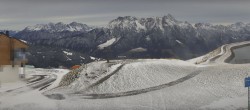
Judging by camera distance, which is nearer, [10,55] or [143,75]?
[143,75]

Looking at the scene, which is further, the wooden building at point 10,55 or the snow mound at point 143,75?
the wooden building at point 10,55

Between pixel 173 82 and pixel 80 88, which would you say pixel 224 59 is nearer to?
pixel 173 82

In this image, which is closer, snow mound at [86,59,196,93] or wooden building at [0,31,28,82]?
snow mound at [86,59,196,93]

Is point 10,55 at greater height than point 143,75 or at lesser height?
greater
